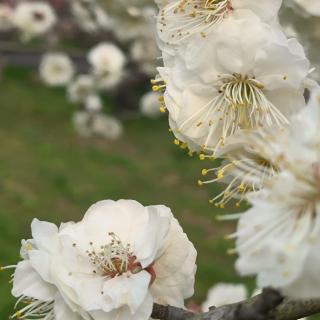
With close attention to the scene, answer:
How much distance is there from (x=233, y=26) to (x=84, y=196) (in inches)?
221

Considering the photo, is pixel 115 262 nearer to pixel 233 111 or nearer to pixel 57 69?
pixel 233 111

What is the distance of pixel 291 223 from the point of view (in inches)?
39.7

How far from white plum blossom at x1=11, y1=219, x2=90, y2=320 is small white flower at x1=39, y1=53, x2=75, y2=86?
7.58m

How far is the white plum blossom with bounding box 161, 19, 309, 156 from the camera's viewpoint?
1.46 m

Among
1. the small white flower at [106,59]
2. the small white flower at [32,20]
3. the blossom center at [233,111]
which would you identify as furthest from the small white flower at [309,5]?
the small white flower at [32,20]

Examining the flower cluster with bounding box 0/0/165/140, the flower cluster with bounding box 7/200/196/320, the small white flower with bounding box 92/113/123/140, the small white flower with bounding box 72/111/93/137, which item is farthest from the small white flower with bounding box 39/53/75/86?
the flower cluster with bounding box 7/200/196/320

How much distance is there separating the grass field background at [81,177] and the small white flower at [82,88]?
50 cm

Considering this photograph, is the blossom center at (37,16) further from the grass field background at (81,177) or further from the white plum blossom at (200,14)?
the white plum blossom at (200,14)

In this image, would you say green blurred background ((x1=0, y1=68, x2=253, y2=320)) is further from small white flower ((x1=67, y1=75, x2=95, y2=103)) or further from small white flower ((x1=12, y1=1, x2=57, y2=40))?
small white flower ((x1=12, y1=1, x2=57, y2=40))

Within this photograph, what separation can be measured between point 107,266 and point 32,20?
735 cm

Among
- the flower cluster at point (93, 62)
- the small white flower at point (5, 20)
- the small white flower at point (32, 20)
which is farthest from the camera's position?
the small white flower at point (5, 20)

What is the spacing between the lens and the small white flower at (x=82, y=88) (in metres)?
8.37

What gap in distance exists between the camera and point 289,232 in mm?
999

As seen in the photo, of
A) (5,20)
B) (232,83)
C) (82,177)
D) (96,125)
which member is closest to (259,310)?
(232,83)
